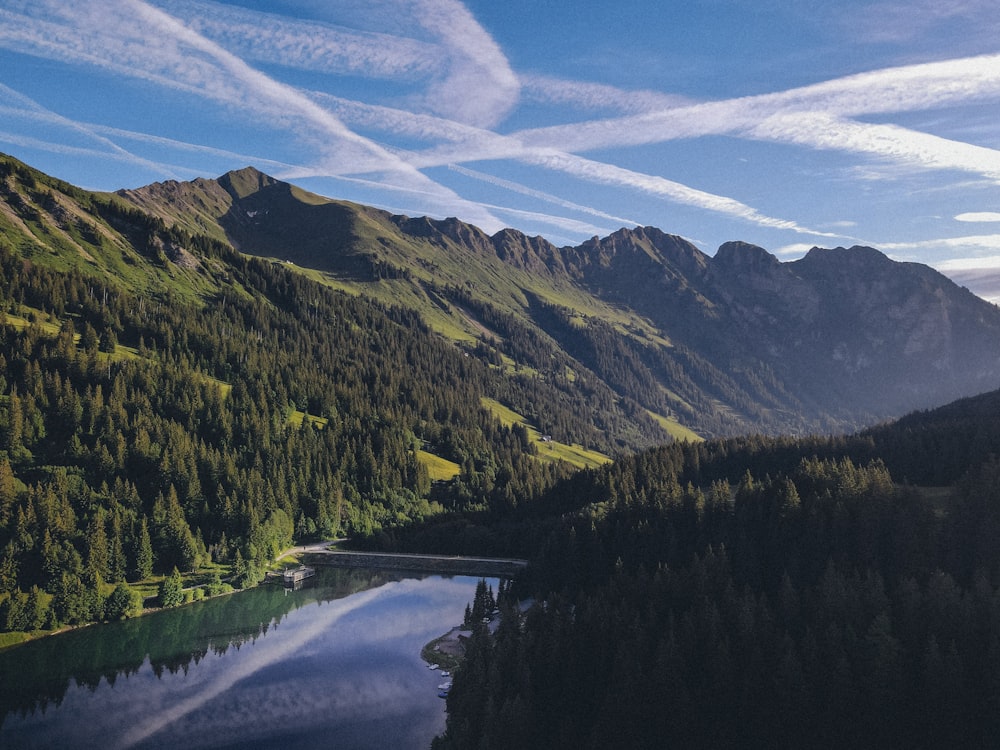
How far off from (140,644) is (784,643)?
93323 mm

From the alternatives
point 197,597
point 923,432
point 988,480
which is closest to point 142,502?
point 197,597

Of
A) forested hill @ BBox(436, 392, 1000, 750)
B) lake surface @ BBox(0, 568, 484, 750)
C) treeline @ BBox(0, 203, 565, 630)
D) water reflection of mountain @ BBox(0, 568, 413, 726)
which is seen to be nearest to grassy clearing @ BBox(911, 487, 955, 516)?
forested hill @ BBox(436, 392, 1000, 750)

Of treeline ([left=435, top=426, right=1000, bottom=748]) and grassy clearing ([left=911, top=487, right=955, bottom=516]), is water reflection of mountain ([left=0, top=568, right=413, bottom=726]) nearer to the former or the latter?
treeline ([left=435, top=426, right=1000, bottom=748])

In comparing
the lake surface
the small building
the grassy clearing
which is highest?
the grassy clearing

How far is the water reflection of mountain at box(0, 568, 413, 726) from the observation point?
91.9 meters

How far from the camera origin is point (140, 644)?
110000mm

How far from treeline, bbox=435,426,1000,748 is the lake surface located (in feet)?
46.8

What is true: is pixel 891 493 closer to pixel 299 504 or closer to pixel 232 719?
pixel 232 719

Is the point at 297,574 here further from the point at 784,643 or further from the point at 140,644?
the point at 784,643

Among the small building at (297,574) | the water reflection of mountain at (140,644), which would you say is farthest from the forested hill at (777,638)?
the small building at (297,574)

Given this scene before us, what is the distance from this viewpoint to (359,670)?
100750 millimetres

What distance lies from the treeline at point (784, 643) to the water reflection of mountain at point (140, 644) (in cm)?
4836

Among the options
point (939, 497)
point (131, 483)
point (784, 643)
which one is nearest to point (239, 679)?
point (131, 483)

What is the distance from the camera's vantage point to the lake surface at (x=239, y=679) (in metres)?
79.8
